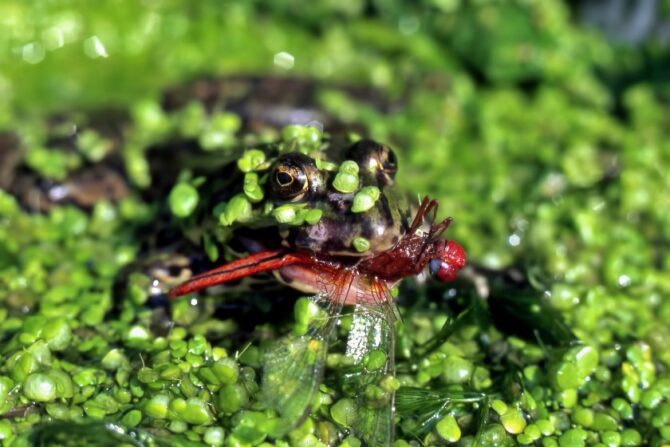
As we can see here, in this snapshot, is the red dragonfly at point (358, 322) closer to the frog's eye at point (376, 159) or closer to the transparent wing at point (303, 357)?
the transparent wing at point (303, 357)

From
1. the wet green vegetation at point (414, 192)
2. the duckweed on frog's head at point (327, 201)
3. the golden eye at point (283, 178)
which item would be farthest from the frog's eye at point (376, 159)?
the golden eye at point (283, 178)

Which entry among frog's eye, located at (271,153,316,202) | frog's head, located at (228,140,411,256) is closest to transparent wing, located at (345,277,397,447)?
frog's head, located at (228,140,411,256)

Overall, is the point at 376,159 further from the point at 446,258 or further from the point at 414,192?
the point at 414,192

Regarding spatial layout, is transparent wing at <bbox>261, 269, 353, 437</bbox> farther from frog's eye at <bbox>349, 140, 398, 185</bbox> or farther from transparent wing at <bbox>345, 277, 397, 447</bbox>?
frog's eye at <bbox>349, 140, 398, 185</bbox>

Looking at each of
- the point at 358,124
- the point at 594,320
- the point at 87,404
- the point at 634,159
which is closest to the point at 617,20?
the point at 634,159

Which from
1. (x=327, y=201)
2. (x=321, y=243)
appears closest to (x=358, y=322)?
(x=321, y=243)
